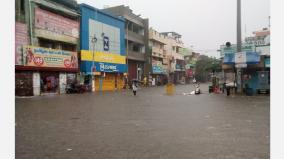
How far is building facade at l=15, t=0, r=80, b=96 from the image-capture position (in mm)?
24984

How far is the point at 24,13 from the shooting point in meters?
25.8

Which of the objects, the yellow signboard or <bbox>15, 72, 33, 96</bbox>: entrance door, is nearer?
<bbox>15, 72, 33, 96</bbox>: entrance door

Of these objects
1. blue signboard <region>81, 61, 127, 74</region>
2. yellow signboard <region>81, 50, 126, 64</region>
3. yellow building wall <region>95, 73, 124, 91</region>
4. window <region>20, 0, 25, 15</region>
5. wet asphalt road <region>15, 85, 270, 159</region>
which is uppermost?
window <region>20, 0, 25, 15</region>

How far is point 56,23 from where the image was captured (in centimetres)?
2995

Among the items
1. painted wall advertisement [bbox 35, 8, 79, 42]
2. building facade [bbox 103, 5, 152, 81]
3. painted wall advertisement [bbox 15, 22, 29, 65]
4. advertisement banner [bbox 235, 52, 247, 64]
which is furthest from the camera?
building facade [bbox 103, 5, 152, 81]

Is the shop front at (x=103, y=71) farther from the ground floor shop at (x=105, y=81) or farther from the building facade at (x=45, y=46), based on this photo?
the building facade at (x=45, y=46)

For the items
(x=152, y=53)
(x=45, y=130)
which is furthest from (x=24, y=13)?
(x=152, y=53)

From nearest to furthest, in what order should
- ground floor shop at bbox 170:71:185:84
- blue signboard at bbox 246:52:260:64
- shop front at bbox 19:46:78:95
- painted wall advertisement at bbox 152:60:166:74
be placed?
blue signboard at bbox 246:52:260:64 → shop front at bbox 19:46:78:95 → painted wall advertisement at bbox 152:60:166:74 → ground floor shop at bbox 170:71:185:84

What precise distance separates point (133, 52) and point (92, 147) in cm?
4315

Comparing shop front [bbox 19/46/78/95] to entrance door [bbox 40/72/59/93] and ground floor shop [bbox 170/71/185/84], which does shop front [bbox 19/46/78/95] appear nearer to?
entrance door [bbox 40/72/59/93]

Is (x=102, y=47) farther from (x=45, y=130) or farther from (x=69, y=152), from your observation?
(x=69, y=152)

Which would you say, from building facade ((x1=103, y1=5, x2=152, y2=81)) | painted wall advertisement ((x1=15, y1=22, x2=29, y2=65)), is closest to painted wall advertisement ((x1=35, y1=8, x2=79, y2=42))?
painted wall advertisement ((x1=15, y1=22, x2=29, y2=65))

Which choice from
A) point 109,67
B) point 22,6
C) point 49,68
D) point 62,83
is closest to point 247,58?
point 49,68

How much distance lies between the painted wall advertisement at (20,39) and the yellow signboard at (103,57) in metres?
8.78
